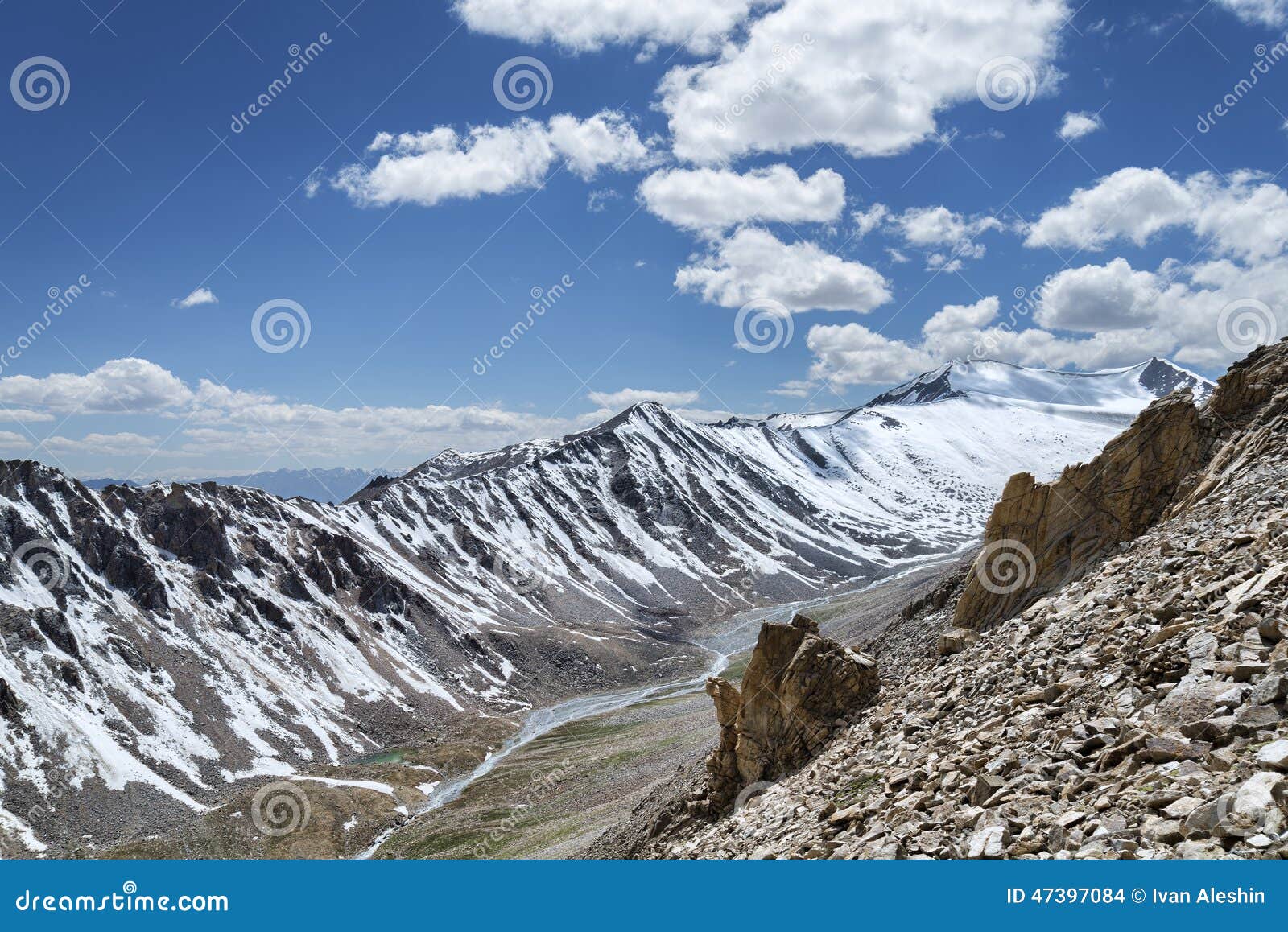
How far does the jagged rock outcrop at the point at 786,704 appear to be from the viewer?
94.6 ft

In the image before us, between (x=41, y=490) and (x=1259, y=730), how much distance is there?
150103 millimetres

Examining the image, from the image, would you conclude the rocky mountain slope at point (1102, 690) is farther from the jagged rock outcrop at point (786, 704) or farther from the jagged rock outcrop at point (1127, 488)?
the jagged rock outcrop at point (786, 704)

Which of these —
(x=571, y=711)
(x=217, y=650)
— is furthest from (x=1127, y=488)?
(x=217, y=650)

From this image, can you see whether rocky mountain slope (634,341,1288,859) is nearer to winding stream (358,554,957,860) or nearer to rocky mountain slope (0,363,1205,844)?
winding stream (358,554,957,860)

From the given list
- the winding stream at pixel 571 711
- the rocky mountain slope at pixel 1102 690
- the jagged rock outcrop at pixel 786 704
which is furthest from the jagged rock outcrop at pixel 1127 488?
the winding stream at pixel 571 711

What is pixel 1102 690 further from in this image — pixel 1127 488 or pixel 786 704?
pixel 1127 488

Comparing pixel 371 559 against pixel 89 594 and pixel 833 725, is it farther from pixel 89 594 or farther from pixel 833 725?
pixel 833 725

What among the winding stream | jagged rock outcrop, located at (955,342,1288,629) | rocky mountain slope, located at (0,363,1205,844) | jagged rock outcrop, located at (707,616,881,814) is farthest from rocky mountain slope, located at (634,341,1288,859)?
rocky mountain slope, located at (0,363,1205,844)

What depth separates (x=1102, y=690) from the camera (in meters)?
16.2

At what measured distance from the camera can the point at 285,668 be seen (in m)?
122

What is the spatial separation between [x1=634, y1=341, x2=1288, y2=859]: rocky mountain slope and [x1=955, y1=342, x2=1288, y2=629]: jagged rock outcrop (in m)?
0.08

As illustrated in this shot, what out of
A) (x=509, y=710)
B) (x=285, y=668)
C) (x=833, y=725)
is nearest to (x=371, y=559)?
(x=285, y=668)

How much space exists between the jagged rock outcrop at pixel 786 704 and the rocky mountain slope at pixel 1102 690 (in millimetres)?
1353

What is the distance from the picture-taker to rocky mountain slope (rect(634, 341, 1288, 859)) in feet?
37.4
